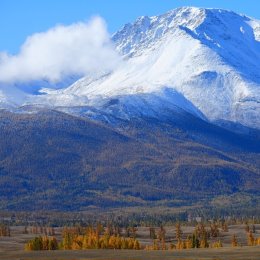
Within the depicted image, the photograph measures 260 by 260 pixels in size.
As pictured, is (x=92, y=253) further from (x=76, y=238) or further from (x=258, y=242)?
(x=258, y=242)

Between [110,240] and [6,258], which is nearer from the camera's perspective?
[6,258]

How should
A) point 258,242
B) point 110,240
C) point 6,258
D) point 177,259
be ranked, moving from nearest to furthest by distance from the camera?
point 177,259 < point 6,258 < point 110,240 < point 258,242

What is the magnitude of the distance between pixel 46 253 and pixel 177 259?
2379 centimetres

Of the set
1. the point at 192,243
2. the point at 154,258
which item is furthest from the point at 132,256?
the point at 192,243

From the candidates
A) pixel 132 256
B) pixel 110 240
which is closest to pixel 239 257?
pixel 132 256

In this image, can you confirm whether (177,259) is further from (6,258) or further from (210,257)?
(6,258)

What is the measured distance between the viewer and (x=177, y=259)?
428 feet

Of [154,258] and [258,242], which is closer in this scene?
[154,258]

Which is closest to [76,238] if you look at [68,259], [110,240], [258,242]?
[110,240]

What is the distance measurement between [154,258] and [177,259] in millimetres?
4010

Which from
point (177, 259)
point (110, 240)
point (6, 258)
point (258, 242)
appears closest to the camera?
point (177, 259)

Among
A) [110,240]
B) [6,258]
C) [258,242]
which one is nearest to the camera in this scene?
[6,258]

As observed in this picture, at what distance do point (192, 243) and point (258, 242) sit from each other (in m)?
13.8

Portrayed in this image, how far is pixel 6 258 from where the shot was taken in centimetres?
13950
